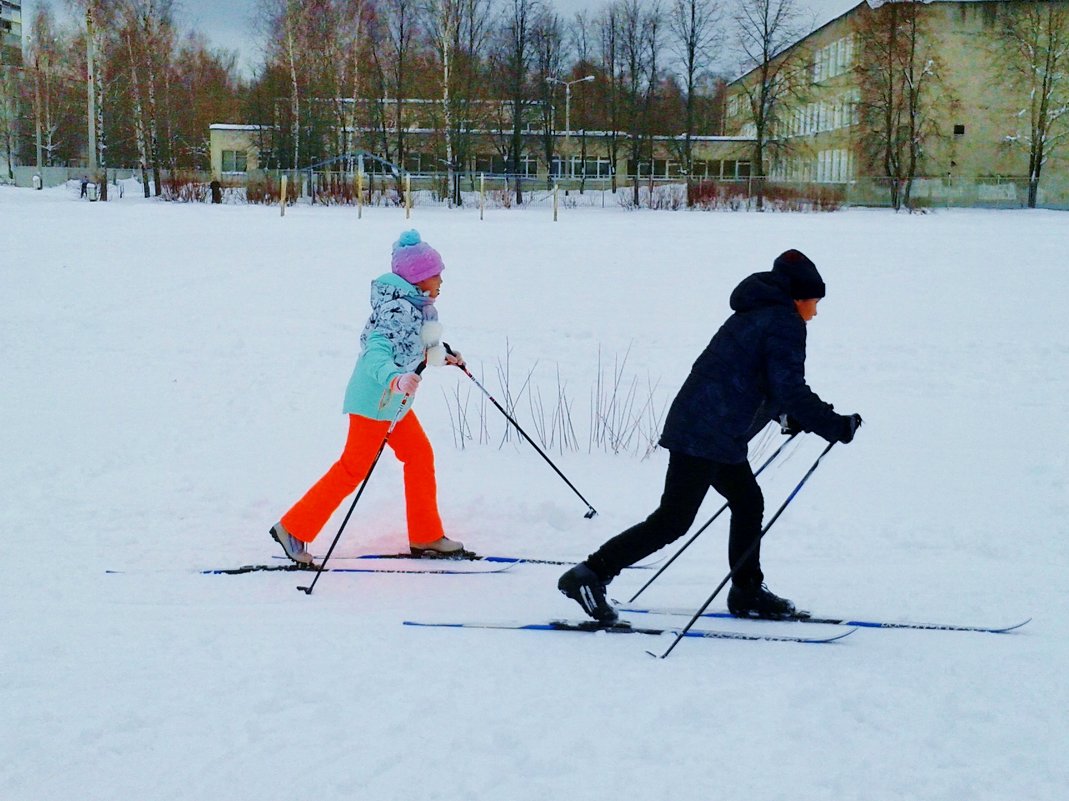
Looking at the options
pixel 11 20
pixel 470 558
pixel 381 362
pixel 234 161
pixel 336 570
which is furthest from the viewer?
pixel 11 20

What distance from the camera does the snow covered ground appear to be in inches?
128

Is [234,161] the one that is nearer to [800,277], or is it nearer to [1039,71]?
[1039,71]

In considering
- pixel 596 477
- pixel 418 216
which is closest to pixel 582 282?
pixel 596 477

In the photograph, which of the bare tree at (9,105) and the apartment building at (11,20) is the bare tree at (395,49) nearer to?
the bare tree at (9,105)

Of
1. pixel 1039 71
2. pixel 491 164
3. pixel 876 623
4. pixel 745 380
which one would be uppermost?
pixel 1039 71

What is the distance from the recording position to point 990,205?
4362cm

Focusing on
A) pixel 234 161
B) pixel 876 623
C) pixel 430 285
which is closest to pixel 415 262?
pixel 430 285

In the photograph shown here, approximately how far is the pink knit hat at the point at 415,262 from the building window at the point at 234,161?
53976mm

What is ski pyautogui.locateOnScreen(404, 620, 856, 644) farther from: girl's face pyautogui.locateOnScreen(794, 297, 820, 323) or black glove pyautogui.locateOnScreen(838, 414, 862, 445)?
girl's face pyautogui.locateOnScreen(794, 297, 820, 323)

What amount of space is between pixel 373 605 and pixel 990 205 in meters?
44.2

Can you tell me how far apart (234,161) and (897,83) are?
107 ft

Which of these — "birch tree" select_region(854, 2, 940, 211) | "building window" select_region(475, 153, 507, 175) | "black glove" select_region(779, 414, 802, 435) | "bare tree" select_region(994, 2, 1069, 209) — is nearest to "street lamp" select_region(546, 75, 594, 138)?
"building window" select_region(475, 153, 507, 175)

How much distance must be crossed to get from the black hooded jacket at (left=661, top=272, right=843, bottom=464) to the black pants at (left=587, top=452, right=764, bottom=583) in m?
0.09

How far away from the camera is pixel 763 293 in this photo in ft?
13.2
